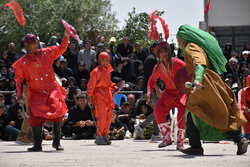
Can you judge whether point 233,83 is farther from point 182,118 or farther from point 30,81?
point 30,81

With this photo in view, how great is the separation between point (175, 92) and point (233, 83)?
24.9 feet

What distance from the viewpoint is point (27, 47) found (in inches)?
384

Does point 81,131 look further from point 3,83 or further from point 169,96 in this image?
point 169,96

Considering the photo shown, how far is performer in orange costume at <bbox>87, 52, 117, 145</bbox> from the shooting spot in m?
12.2

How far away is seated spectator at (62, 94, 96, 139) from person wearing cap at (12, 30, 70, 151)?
16.1ft

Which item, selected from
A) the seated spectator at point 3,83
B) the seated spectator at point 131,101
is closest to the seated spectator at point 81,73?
the seated spectator at point 131,101

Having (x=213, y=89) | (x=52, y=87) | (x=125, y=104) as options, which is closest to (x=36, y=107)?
(x=52, y=87)

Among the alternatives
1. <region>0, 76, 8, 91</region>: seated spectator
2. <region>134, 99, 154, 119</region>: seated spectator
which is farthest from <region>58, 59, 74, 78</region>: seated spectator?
<region>134, 99, 154, 119</region>: seated spectator

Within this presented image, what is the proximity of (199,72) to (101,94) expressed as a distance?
16.6ft

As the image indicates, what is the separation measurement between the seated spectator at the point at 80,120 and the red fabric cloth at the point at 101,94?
232cm

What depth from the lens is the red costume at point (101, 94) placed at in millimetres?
12234

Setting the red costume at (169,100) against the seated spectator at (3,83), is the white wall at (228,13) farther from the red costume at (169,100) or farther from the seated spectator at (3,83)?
the red costume at (169,100)

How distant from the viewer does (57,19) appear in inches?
1273

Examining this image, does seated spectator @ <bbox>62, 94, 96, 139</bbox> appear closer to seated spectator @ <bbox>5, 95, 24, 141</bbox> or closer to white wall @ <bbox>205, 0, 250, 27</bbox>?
seated spectator @ <bbox>5, 95, 24, 141</bbox>
